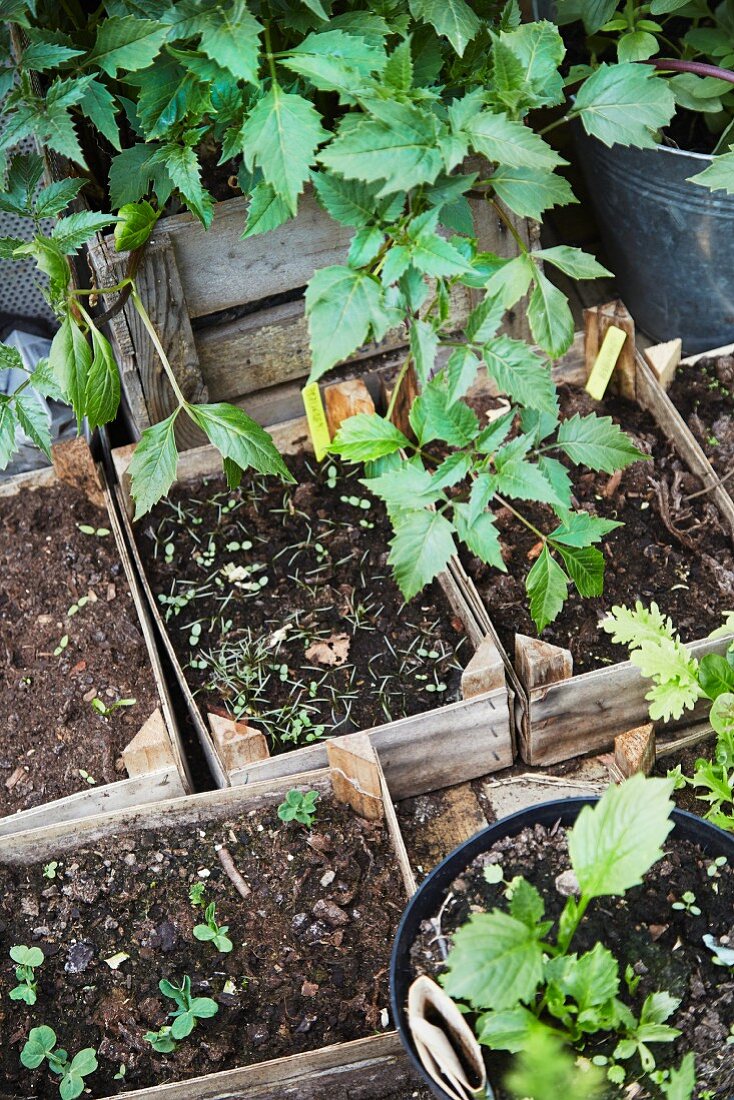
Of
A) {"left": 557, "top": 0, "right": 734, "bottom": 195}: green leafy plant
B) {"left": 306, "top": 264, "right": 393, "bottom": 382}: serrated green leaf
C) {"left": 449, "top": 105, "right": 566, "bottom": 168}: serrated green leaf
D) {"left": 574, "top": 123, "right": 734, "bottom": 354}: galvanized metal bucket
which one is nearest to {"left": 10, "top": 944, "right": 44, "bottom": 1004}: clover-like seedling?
{"left": 306, "top": 264, "right": 393, "bottom": 382}: serrated green leaf

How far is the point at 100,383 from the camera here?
68.7 inches

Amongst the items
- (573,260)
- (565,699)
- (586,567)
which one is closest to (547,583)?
(586,567)

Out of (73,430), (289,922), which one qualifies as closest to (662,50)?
(73,430)

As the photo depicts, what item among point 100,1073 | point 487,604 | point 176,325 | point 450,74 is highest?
point 450,74

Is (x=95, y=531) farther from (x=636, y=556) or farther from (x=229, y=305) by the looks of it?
(x=636, y=556)

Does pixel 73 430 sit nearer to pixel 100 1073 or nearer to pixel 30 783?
pixel 30 783

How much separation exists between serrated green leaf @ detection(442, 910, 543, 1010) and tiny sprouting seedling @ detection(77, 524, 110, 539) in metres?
1.29

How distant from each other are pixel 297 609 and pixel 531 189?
36.8 inches

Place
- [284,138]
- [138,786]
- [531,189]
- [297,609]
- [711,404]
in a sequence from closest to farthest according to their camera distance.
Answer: [284,138]
[531,189]
[138,786]
[297,609]
[711,404]

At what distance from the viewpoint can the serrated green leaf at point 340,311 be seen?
1403 millimetres

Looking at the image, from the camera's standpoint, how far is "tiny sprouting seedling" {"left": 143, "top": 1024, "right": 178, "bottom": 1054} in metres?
1.68

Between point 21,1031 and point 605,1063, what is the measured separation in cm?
88

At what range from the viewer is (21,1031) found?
173cm

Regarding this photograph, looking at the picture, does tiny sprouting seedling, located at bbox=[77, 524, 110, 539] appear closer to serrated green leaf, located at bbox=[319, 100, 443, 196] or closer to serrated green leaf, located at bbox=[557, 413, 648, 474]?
serrated green leaf, located at bbox=[557, 413, 648, 474]
